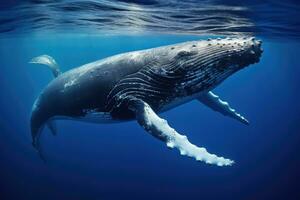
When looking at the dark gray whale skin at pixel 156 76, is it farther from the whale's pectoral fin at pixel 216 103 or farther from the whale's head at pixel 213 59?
the whale's pectoral fin at pixel 216 103

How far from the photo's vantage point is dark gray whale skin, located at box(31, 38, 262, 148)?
654cm

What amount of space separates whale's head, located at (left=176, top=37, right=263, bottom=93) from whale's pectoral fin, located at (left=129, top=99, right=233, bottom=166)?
1.13 metres

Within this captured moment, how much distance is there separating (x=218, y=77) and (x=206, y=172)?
1917 cm

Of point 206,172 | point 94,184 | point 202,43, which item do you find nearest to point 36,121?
point 202,43

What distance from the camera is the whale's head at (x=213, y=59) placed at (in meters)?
6.41

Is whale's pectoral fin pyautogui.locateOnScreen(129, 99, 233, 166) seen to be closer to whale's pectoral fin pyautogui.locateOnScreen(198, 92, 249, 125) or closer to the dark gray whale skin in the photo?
the dark gray whale skin

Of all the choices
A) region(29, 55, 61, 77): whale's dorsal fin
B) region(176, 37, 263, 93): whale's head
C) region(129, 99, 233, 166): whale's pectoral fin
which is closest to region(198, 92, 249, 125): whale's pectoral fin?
region(176, 37, 263, 93): whale's head

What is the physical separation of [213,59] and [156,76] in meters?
1.38

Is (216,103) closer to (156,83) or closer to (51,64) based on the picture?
(156,83)

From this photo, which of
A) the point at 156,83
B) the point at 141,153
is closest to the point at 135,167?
the point at 141,153

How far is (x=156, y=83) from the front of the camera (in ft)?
23.6

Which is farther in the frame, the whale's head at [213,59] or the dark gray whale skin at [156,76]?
the dark gray whale skin at [156,76]

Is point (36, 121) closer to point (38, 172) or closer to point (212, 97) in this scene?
point (212, 97)

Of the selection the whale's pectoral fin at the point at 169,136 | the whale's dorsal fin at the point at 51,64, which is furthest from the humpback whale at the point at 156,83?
the whale's dorsal fin at the point at 51,64
